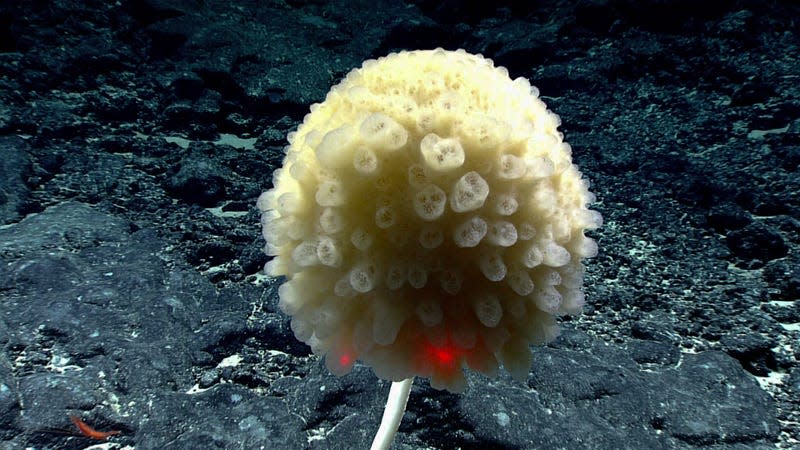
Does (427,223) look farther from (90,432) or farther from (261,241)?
(261,241)

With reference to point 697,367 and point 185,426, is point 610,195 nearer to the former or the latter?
point 697,367

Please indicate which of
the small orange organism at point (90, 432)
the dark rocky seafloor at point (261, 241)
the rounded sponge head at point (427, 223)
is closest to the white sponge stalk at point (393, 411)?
the rounded sponge head at point (427, 223)

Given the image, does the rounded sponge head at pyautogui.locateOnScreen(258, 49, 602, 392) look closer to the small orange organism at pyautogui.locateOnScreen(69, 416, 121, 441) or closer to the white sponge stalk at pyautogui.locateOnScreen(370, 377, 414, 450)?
the white sponge stalk at pyautogui.locateOnScreen(370, 377, 414, 450)

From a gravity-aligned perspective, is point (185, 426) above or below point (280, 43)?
below

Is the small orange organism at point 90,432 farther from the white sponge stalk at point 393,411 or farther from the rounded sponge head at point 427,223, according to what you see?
the rounded sponge head at point 427,223

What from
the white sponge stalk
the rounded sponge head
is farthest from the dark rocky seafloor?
the rounded sponge head

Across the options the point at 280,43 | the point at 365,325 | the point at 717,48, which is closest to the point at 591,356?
the point at 365,325

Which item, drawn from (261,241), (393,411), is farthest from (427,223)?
(261,241)
